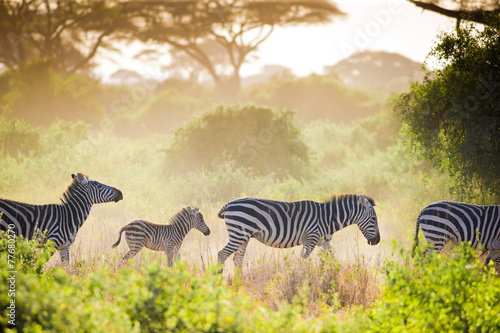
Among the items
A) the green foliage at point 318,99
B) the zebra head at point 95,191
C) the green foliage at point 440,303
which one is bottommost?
the green foliage at point 440,303

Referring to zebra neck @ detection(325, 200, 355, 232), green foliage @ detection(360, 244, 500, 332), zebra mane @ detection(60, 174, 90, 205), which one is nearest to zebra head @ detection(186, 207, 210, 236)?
zebra mane @ detection(60, 174, 90, 205)

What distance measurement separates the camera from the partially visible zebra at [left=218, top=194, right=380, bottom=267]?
6805mm

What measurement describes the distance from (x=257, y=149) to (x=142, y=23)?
1883cm

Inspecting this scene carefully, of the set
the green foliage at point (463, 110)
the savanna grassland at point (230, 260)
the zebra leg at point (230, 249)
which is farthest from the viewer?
the green foliage at point (463, 110)

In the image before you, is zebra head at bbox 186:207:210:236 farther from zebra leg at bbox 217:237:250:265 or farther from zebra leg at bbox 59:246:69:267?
zebra leg at bbox 59:246:69:267

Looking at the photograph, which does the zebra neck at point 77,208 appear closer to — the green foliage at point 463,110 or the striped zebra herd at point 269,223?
the striped zebra herd at point 269,223

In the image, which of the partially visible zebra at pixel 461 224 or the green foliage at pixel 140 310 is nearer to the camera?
the green foliage at pixel 140 310

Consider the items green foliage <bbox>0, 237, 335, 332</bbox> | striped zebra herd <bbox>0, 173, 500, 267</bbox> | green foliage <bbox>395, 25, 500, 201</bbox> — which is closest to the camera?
green foliage <bbox>0, 237, 335, 332</bbox>

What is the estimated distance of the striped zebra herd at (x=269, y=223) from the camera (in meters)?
6.47

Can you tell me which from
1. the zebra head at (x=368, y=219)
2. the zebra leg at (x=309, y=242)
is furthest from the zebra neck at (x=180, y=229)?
the zebra head at (x=368, y=219)

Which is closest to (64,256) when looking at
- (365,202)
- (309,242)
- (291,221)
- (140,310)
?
(140,310)

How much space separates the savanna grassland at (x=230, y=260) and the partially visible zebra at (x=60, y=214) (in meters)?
0.49

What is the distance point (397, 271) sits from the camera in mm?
4570

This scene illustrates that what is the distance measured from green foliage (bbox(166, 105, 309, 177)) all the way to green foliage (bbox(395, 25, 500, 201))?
6.55m
